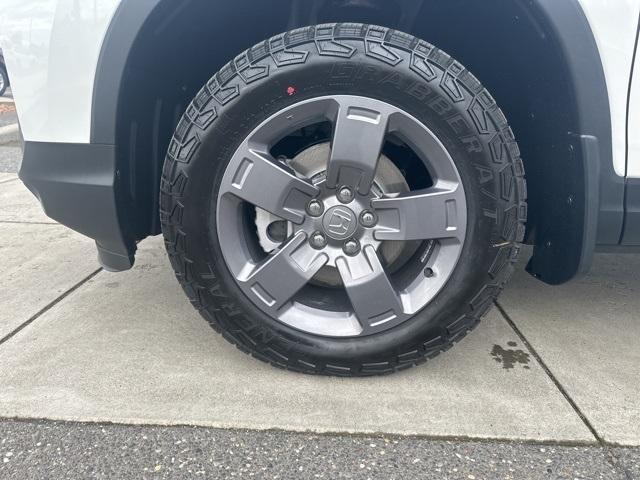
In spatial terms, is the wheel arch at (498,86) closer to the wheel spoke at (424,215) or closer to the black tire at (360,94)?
the black tire at (360,94)

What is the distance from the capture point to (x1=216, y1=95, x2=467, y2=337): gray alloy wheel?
172 cm

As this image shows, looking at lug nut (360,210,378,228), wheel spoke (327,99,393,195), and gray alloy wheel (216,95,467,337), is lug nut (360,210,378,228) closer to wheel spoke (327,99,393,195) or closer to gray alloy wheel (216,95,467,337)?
gray alloy wheel (216,95,467,337)

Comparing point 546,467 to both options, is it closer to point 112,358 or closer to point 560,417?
point 560,417

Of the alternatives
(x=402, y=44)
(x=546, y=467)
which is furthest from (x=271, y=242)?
(x=546, y=467)

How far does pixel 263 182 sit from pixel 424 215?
56cm

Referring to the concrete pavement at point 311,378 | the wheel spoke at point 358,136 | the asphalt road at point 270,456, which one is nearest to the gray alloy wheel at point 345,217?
the wheel spoke at point 358,136

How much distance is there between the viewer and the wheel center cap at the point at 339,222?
71.2 inches

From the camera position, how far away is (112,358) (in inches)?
80.0

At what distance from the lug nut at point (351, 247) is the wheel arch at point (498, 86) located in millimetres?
751

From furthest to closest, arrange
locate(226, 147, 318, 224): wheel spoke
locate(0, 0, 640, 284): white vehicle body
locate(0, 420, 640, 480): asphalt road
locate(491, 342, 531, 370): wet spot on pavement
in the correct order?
locate(491, 342, 531, 370): wet spot on pavement → locate(226, 147, 318, 224): wheel spoke → locate(0, 0, 640, 284): white vehicle body → locate(0, 420, 640, 480): asphalt road

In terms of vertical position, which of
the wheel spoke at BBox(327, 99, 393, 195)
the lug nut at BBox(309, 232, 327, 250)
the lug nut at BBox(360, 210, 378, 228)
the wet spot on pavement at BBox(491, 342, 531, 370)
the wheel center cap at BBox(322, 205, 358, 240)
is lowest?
the wet spot on pavement at BBox(491, 342, 531, 370)

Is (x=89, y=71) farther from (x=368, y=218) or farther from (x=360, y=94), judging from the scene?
(x=368, y=218)

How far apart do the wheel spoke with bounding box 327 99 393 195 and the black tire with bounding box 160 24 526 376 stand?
5cm

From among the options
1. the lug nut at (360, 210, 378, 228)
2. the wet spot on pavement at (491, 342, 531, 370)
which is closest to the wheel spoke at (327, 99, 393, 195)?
the lug nut at (360, 210, 378, 228)
